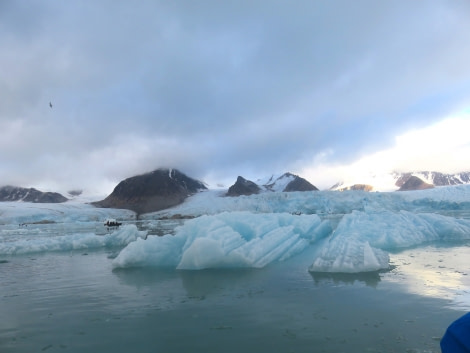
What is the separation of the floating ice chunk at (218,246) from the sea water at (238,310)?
484mm

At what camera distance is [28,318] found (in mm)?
5266

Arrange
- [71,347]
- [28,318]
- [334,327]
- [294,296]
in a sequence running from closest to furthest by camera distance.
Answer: [71,347], [334,327], [28,318], [294,296]

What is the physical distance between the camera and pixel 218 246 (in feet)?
29.7

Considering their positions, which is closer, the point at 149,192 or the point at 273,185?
the point at 149,192

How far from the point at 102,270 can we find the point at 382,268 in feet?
26.0

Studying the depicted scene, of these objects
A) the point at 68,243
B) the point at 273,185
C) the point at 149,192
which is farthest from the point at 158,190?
the point at 68,243

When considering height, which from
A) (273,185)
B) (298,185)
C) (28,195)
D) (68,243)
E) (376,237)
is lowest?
(68,243)

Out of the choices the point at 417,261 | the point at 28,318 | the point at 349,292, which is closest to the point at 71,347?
the point at 28,318

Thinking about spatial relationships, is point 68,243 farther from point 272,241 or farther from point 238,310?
point 238,310

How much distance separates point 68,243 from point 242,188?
11996cm

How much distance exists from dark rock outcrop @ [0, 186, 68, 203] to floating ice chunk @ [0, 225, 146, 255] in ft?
533

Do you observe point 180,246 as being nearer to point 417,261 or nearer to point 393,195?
point 417,261

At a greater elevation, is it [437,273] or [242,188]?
[242,188]

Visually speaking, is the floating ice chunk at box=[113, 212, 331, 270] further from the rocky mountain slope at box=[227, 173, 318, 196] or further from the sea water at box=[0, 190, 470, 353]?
the rocky mountain slope at box=[227, 173, 318, 196]
